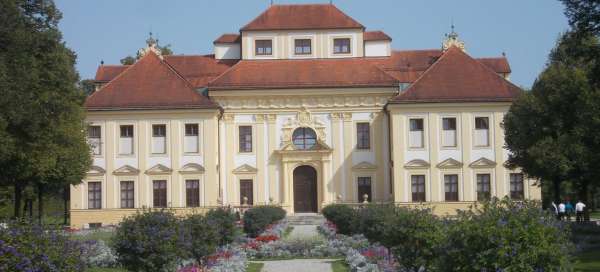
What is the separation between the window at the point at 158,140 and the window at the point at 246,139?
4782 millimetres

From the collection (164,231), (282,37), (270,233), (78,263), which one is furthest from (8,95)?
(282,37)

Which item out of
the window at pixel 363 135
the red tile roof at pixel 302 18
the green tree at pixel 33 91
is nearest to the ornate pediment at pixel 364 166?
the window at pixel 363 135

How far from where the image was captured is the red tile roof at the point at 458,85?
52094 millimetres

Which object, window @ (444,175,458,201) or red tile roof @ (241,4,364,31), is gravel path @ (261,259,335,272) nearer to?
window @ (444,175,458,201)

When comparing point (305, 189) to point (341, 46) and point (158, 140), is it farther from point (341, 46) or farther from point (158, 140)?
point (341, 46)

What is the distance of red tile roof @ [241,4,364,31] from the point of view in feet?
189

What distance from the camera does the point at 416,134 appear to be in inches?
2074

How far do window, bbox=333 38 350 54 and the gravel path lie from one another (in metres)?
31.7

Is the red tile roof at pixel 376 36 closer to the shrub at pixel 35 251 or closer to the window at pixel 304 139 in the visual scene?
the window at pixel 304 139

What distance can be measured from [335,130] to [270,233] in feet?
64.9

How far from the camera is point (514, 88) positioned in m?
52.9

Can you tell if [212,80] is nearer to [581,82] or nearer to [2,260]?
[581,82]

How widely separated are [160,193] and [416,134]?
52.8 feet

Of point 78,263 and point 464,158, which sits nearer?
point 78,263
